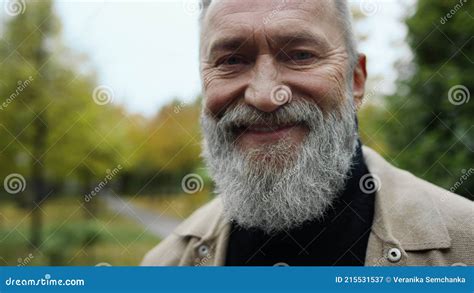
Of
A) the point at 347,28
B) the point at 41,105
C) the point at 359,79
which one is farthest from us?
the point at 41,105

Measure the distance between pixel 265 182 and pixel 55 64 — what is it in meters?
5.86

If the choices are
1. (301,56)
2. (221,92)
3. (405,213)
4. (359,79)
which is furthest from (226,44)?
(405,213)

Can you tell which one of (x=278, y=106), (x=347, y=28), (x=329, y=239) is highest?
(x=347, y=28)

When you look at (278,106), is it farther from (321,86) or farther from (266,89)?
(321,86)

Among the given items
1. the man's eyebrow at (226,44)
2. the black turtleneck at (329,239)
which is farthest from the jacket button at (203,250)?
the man's eyebrow at (226,44)

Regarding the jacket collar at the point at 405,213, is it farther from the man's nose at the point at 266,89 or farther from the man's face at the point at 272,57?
the man's nose at the point at 266,89

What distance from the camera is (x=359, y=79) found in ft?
7.46

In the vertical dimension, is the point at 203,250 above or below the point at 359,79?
below

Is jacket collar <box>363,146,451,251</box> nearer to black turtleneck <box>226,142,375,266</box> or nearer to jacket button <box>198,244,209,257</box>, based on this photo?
black turtleneck <box>226,142,375,266</box>

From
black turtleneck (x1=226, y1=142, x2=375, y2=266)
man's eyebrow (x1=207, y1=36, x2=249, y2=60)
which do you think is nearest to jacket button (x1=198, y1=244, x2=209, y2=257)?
black turtleneck (x1=226, y1=142, x2=375, y2=266)

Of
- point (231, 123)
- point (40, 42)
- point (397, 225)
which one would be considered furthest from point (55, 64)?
point (397, 225)

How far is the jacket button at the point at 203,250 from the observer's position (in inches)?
91.7

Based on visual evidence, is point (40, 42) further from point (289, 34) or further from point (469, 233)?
point (469, 233)

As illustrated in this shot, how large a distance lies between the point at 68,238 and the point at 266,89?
7052 mm
